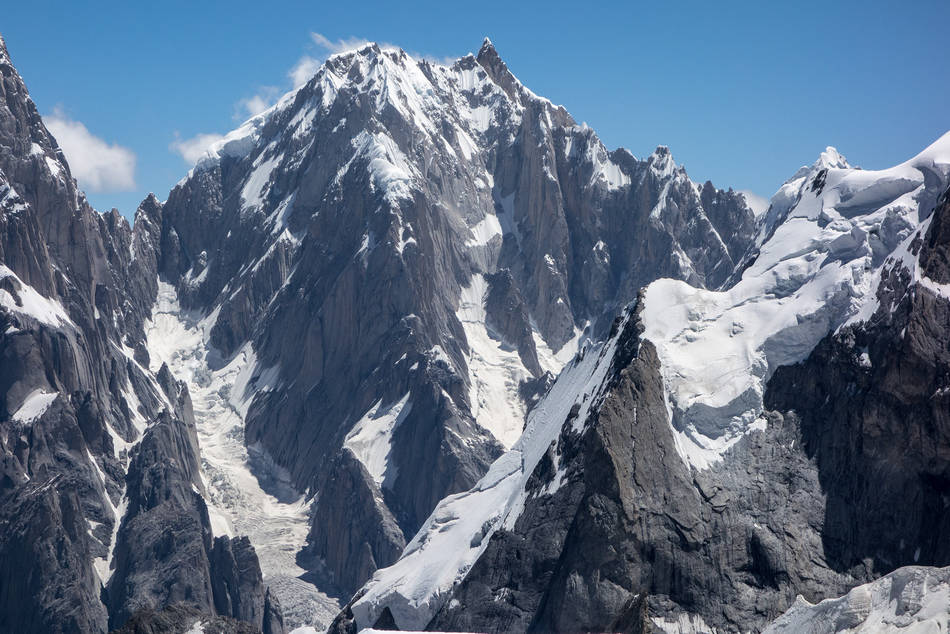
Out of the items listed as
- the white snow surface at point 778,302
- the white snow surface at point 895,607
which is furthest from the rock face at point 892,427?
the white snow surface at point 895,607

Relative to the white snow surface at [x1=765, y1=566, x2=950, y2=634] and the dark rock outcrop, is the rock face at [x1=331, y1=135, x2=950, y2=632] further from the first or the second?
the white snow surface at [x1=765, y1=566, x2=950, y2=634]

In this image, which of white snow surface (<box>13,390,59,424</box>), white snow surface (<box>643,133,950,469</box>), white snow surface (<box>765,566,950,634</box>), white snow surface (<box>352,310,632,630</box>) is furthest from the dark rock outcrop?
white snow surface (<box>13,390,59,424</box>)

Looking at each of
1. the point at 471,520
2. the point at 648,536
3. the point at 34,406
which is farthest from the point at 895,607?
the point at 34,406

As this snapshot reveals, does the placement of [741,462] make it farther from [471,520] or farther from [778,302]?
[471,520]

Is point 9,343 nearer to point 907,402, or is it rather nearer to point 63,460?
point 63,460

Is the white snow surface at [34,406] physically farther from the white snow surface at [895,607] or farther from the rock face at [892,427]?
the white snow surface at [895,607]

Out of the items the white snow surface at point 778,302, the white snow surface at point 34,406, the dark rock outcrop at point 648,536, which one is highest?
the white snow surface at point 34,406
